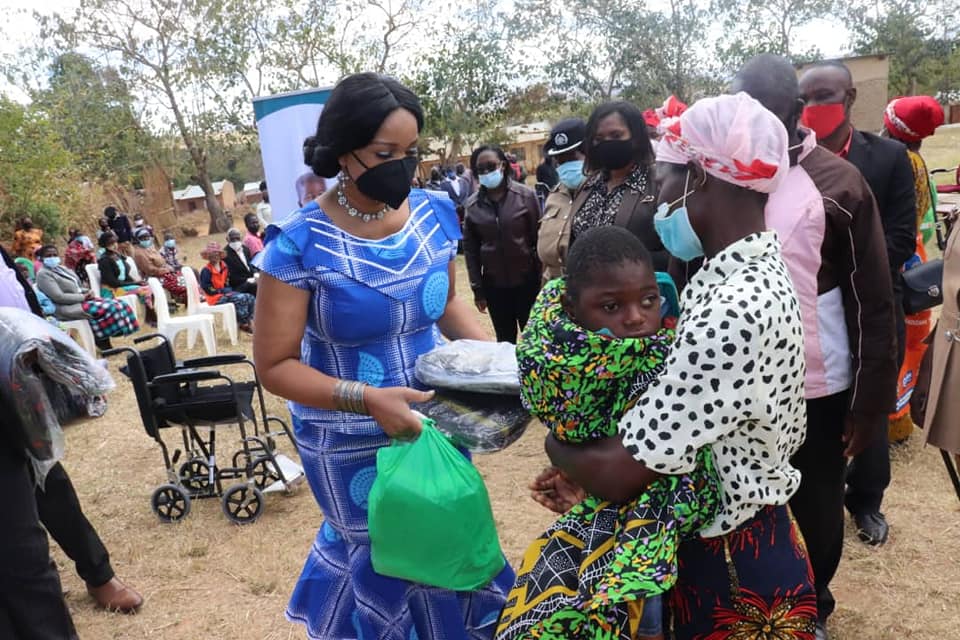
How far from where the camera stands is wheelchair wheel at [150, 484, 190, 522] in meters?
4.70

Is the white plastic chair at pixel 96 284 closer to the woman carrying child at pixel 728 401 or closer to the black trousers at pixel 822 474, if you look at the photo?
the black trousers at pixel 822 474

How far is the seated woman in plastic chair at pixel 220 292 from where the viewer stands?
407 inches

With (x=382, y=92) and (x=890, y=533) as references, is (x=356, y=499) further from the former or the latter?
(x=890, y=533)

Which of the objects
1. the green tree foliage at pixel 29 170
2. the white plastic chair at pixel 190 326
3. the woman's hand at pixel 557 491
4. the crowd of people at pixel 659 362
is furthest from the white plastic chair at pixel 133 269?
the woman's hand at pixel 557 491

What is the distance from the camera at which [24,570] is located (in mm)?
2275

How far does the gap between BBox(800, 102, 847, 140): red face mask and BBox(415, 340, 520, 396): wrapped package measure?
2.09 meters

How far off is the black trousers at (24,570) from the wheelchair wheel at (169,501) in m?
2.35

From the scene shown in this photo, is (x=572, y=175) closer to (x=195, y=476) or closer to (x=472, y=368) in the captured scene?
(x=472, y=368)

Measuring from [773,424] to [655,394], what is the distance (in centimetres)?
26

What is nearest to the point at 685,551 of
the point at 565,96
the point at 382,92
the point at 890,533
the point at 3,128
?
the point at 382,92

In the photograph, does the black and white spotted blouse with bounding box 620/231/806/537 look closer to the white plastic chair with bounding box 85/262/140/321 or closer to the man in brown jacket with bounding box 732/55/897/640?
the man in brown jacket with bounding box 732/55/897/640

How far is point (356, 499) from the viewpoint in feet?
7.46

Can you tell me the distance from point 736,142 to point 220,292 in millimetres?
9828

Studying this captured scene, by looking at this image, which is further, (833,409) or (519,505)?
(519,505)
